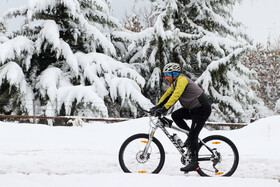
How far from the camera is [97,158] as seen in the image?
6.68 meters

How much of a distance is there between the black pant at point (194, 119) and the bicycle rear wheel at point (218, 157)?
0.31m

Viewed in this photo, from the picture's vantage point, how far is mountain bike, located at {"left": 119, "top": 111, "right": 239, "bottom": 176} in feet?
16.8

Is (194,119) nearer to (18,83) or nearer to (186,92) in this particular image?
(186,92)

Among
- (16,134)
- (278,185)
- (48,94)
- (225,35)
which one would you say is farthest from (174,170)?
(225,35)

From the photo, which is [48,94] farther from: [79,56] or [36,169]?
[36,169]

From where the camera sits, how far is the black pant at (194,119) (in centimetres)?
501

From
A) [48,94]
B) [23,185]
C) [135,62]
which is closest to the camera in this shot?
[23,185]

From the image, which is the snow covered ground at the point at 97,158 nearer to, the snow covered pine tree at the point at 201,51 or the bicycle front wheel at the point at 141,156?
the bicycle front wheel at the point at 141,156

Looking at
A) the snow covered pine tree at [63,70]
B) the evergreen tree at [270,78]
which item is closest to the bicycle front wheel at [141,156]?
the snow covered pine tree at [63,70]

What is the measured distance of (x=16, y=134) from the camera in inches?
367

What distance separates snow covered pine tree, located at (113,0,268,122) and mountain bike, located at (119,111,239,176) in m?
9.46

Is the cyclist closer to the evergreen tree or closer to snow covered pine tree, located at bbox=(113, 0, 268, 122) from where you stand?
snow covered pine tree, located at bbox=(113, 0, 268, 122)

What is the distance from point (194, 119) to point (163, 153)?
76 cm

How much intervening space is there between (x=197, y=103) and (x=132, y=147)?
50.2 inches
